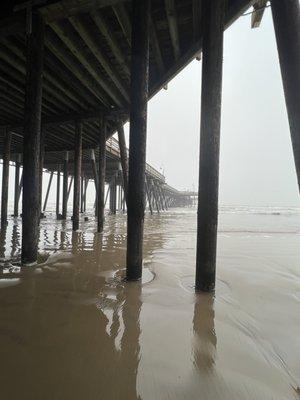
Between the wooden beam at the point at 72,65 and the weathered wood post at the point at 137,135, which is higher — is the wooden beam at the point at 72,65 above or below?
above

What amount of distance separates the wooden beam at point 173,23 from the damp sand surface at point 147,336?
4.01 m

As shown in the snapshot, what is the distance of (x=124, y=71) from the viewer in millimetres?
7008

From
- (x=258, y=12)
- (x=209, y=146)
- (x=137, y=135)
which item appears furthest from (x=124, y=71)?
(x=209, y=146)

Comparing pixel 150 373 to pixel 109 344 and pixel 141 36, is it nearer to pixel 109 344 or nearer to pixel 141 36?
pixel 109 344

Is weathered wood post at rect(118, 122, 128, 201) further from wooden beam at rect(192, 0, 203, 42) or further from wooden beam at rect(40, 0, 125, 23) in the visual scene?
wooden beam at rect(40, 0, 125, 23)

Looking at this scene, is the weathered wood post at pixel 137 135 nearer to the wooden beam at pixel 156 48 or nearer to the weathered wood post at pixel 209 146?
the weathered wood post at pixel 209 146

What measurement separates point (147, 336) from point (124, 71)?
6.32m

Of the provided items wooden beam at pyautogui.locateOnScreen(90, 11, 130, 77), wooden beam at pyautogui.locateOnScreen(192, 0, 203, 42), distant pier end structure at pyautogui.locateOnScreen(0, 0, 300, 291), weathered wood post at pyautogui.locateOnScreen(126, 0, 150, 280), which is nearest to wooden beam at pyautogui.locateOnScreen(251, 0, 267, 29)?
distant pier end structure at pyautogui.locateOnScreen(0, 0, 300, 291)

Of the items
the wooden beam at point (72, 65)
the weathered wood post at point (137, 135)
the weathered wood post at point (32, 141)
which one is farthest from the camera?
the wooden beam at point (72, 65)

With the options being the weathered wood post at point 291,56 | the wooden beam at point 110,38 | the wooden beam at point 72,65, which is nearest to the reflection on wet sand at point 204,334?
the weathered wood post at point 291,56

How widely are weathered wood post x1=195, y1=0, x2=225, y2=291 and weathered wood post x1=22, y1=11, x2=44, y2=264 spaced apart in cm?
247

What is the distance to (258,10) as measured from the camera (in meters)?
4.34

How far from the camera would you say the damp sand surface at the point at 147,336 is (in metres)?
1.52

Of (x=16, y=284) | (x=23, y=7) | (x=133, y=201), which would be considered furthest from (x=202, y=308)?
(x=23, y=7)
